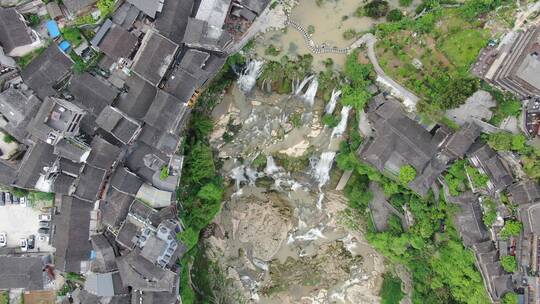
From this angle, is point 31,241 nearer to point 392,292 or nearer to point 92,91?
point 92,91

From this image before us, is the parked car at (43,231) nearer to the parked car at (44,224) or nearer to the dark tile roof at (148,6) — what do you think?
the parked car at (44,224)

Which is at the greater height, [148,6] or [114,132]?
[148,6]

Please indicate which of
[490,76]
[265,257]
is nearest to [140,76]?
[265,257]

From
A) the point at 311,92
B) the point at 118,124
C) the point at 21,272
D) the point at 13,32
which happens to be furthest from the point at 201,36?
the point at 21,272

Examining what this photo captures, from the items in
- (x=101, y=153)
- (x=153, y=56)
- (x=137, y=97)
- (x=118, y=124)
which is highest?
(x=153, y=56)

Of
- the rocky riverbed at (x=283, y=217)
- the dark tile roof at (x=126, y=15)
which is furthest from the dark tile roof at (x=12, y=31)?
the rocky riverbed at (x=283, y=217)
